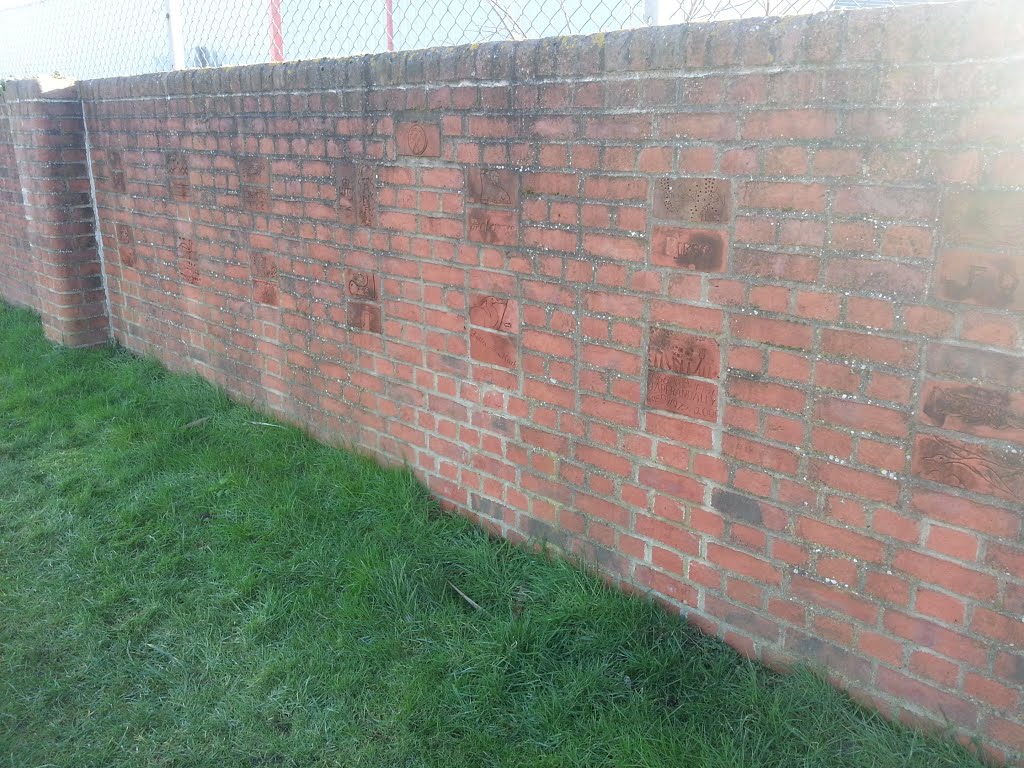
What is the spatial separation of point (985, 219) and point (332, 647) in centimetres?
225

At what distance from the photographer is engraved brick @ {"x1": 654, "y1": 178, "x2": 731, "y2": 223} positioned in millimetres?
2352

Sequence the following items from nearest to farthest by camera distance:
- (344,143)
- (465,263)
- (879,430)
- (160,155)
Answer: (879,430) < (465,263) < (344,143) < (160,155)

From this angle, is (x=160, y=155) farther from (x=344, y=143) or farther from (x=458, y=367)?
(x=458, y=367)


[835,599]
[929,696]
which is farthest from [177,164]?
[929,696]

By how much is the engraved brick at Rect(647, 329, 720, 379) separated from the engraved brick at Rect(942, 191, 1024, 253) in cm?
71

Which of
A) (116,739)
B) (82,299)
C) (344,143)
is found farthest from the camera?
(82,299)

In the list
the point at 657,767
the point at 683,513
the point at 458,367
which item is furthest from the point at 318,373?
the point at 657,767

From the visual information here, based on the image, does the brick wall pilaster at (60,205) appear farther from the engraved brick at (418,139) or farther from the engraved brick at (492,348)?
the engraved brick at (492,348)

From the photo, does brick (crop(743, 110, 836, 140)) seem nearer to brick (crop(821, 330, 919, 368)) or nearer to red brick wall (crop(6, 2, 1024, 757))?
red brick wall (crop(6, 2, 1024, 757))

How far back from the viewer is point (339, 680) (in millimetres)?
2598

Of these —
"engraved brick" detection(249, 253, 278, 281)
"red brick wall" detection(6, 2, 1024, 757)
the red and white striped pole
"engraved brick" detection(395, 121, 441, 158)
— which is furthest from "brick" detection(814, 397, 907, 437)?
the red and white striped pole

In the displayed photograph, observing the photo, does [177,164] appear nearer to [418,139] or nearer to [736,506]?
[418,139]

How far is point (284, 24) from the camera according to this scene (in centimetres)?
444

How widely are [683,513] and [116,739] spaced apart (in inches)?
72.7
